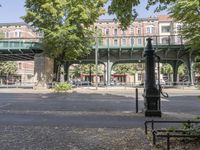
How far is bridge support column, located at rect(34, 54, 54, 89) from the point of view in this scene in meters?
41.9

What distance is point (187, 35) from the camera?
14188 millimetres

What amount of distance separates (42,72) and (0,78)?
46.1 m

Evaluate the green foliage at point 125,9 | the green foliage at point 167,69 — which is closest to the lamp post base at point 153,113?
the green foliage at point 125,9

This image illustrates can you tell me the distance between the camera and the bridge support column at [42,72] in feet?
137

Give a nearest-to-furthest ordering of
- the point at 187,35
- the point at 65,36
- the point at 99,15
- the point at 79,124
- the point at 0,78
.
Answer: the point at 79,124, the point at 187,35, the point at 65,36, the point at 99,15, the point at 0,78

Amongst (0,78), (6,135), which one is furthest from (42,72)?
(0,78)

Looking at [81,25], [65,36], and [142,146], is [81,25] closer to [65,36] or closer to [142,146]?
[65,36]

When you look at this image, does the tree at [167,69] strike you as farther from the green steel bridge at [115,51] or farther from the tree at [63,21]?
the tree at [63,21]

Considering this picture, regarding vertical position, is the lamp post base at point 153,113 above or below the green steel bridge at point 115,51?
below

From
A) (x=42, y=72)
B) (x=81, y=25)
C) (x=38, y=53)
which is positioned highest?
(x=81, y=25)

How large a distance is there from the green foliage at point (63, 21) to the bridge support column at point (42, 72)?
423cm

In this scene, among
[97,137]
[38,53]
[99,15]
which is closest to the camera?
[97,137]

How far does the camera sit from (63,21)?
3738 cm

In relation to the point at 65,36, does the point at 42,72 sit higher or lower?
lower
